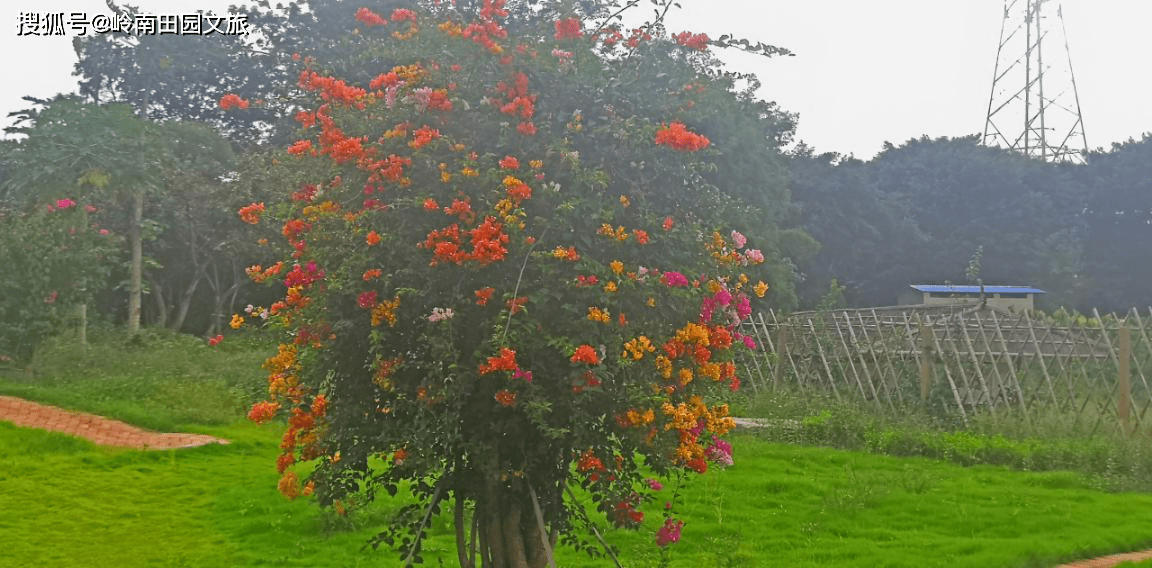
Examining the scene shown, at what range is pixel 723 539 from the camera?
24.0ft

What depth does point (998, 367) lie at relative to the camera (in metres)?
13.4

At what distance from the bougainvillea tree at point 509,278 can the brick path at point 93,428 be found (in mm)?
6925

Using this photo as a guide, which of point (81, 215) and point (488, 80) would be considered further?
point (81, 215)

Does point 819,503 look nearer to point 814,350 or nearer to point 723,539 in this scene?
point 723,539

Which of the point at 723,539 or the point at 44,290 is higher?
the point at 44,290

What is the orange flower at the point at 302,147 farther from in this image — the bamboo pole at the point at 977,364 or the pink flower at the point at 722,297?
the bamboo pole at the point at 977,364

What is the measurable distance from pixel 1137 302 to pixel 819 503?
31330 millimetres

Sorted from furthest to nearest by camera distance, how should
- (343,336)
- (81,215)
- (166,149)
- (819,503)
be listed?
(166,149) → (81,215) → (819,503) → (343,336)

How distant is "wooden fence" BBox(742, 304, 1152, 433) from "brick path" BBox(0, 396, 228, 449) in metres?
8.16

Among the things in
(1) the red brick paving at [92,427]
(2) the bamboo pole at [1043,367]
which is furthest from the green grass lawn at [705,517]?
(2) the bamboo pole at [1043,367]

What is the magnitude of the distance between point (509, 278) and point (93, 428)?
8970 mm

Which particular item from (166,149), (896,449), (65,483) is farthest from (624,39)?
(166,149)

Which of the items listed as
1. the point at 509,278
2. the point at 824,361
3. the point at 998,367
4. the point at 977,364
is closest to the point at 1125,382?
the point at 977,364

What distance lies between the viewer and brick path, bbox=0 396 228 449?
443 inches
